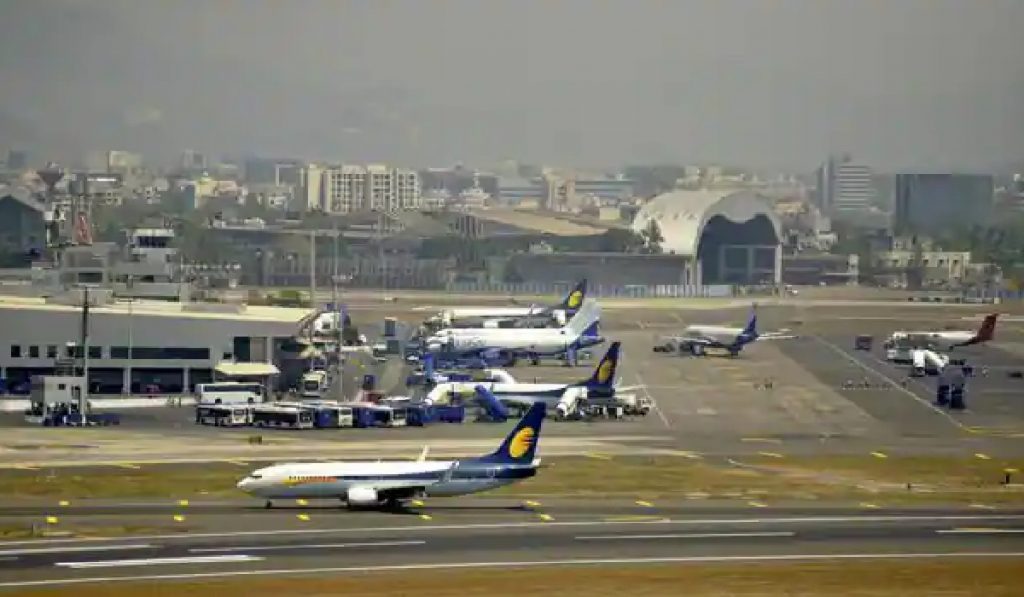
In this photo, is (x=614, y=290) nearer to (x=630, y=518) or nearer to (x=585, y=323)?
(x=585, y=323)

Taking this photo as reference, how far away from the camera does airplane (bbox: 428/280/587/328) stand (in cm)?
8806

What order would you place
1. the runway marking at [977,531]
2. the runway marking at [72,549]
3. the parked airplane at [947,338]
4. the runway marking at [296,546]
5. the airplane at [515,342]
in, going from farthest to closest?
the parked airplane at [947,338]
the airplane at [515,342]
the runway marking at [977,531]
the runway marking at [296,546]
the runway marking at [72,549]

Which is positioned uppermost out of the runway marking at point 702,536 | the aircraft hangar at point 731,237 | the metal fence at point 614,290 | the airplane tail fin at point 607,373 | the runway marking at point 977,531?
the aircraft hangar at point 731,237

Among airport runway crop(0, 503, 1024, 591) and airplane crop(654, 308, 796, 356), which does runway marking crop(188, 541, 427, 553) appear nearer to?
airport runway crop(0, 503, 1024, 591)

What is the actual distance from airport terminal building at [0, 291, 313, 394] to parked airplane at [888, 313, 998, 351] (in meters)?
28.0

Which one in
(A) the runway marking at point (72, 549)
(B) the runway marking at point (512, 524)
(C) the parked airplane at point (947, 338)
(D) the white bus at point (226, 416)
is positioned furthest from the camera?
(C) the parked airplane at point (947, 338)

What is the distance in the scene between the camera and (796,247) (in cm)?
12938

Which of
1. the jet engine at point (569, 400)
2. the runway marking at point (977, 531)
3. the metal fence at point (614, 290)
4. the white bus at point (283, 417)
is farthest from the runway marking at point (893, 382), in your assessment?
the metal fence at point (614, 290)

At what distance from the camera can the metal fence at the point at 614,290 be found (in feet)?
386

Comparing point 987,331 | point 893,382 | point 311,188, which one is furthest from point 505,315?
point 311,188

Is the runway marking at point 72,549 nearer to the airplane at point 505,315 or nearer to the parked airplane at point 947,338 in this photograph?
the parked airplane at point 947,338

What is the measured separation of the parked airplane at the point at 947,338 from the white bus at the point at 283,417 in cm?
3166

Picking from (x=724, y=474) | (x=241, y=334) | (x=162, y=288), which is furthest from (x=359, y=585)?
(x=162, y=288)

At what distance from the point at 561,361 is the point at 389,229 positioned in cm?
5182
